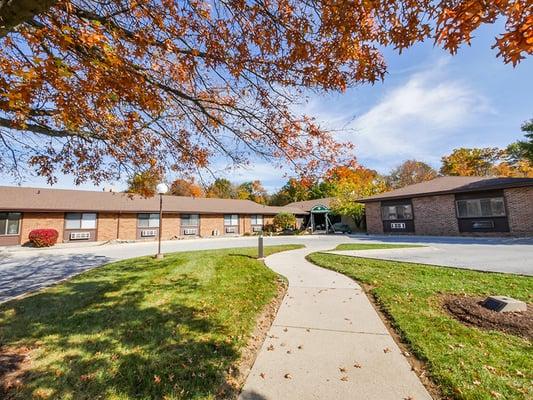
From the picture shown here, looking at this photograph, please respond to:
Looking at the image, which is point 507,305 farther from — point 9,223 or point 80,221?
point 9,223

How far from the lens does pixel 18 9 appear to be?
220 centimetres

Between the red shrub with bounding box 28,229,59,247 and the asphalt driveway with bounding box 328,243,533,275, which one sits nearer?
the asphalt driveway with bounding box 328,243,533,275

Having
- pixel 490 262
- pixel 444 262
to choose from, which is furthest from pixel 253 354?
pixel 490 262

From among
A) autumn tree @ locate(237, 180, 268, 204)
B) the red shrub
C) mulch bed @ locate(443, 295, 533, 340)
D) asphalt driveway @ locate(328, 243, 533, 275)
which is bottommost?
mulch bed @ locate(443, 295, 533, 340)

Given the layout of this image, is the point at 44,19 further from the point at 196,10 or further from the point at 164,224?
the point at 164,224

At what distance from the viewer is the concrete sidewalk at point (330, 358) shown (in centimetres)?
277

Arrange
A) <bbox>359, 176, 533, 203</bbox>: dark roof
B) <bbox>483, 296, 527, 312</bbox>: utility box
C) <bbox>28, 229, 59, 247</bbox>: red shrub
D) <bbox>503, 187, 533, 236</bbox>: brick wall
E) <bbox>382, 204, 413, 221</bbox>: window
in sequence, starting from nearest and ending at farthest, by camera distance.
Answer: <bbox>483, 296, 527, 312</bbox>: utility box, <bbox>503, 187, 533, 236</bbox>: brick wall, <bbox>359, 176, 533, 203</bbox>: dark roof, <bbox>28, 229, 59, 247</bbox>: red shrub, <bbox>382, 204, 413, 221</bbox>: window

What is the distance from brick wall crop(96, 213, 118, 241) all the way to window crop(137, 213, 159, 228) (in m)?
1.97

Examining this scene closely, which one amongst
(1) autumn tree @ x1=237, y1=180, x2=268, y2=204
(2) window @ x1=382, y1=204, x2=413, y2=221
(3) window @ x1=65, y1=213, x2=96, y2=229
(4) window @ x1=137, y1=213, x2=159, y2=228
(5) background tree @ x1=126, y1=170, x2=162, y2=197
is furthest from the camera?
(1) autumn tree @ x1=237, y1=180, x2=268, y2=204

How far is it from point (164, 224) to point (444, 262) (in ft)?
75.2

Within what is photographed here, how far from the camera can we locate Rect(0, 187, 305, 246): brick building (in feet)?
64.7

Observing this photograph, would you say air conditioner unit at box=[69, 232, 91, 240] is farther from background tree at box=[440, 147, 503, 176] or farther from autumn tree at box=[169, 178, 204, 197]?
background tree at box=[440, 147, 503, 176]

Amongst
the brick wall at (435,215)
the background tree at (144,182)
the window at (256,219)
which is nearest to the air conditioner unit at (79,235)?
the window at (256,219)

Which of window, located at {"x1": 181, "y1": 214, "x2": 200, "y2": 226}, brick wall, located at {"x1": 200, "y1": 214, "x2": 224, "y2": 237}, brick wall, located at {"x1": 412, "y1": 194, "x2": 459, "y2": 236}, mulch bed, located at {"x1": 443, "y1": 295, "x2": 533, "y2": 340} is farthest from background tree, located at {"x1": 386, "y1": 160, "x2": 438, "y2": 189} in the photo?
mulch bed, located at {"x1": 443, "y1": 295, "x2": 533, "y2": 340}
